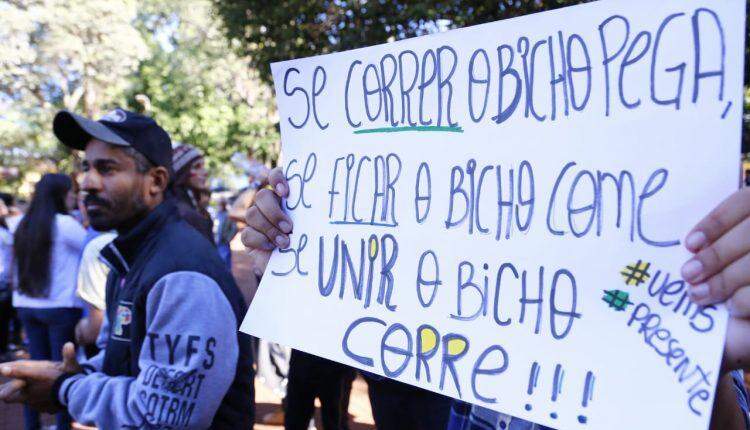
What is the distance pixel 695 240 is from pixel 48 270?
4425mm

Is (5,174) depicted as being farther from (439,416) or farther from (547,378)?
(547,378)

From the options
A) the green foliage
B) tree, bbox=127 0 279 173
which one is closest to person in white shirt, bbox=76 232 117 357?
the green foliage

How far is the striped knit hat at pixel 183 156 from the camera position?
4.33 metres

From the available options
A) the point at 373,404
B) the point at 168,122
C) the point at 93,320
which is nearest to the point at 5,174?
the point at 93,320

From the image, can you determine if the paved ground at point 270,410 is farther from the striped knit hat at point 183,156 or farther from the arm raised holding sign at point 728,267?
the arm raised holding sign at point 728,267

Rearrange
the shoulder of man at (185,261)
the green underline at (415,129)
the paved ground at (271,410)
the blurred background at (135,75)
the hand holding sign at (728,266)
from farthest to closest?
the blurred background at (135,75) < the paved ground at (271,410) < the shoulder of man at (185,261) < the green underline at (415,129) < the hand holding sign at (728,266)

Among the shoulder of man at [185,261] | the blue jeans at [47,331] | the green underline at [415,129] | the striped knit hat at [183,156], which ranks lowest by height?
the blue jeans at [47,331]

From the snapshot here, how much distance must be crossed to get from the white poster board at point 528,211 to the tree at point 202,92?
23.7 m

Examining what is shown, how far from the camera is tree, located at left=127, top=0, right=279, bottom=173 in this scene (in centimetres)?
2589

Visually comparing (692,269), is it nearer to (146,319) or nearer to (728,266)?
(728,266)

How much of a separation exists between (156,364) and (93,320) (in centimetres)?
219

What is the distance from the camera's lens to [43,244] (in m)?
4.28

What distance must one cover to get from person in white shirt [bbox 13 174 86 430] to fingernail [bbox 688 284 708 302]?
4.37 m

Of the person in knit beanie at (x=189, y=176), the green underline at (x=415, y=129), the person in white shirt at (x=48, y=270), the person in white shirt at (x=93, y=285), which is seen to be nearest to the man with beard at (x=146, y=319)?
the green underline at (x=415, y=129)
